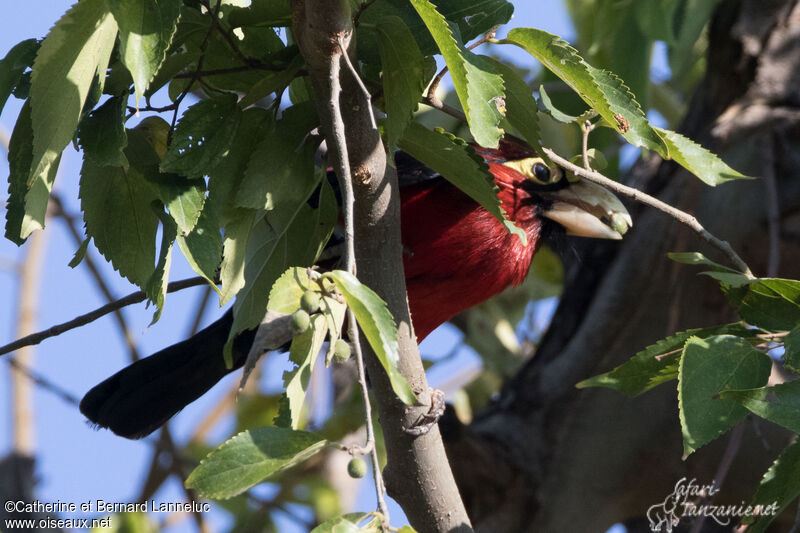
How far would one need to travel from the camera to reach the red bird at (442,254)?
2.60 metres

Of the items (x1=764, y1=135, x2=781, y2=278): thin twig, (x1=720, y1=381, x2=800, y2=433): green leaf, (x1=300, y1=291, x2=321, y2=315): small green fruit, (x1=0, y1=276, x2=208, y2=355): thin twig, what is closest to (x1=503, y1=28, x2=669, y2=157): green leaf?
(x1=720, y1=381, x2=800, y2=433): green leaf

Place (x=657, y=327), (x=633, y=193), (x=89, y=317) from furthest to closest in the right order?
(x=657, y=327) < (x=89, y=317) < (x=633, y=193)

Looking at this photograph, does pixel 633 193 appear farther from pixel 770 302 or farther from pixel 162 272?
pixel 162 272

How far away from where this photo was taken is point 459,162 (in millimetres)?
1374

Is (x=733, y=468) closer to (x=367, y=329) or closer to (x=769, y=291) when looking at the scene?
(x=769, y=291)

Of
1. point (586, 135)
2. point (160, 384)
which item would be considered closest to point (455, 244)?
point (160, 384)

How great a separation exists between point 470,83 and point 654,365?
2.40 feet

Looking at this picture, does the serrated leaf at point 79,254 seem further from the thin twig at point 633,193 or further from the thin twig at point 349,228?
the thin twig at point 633,193

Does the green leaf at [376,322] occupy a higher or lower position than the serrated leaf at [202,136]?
lower

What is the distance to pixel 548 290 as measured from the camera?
3928mm

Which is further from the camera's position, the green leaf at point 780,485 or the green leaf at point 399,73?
the green leaf at point 780,485

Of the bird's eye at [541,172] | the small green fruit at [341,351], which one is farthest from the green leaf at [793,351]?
the bird's eye at [541,172]

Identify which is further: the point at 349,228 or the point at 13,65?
the point at 13,65

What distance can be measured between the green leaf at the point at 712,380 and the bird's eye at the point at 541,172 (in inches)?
53.6
